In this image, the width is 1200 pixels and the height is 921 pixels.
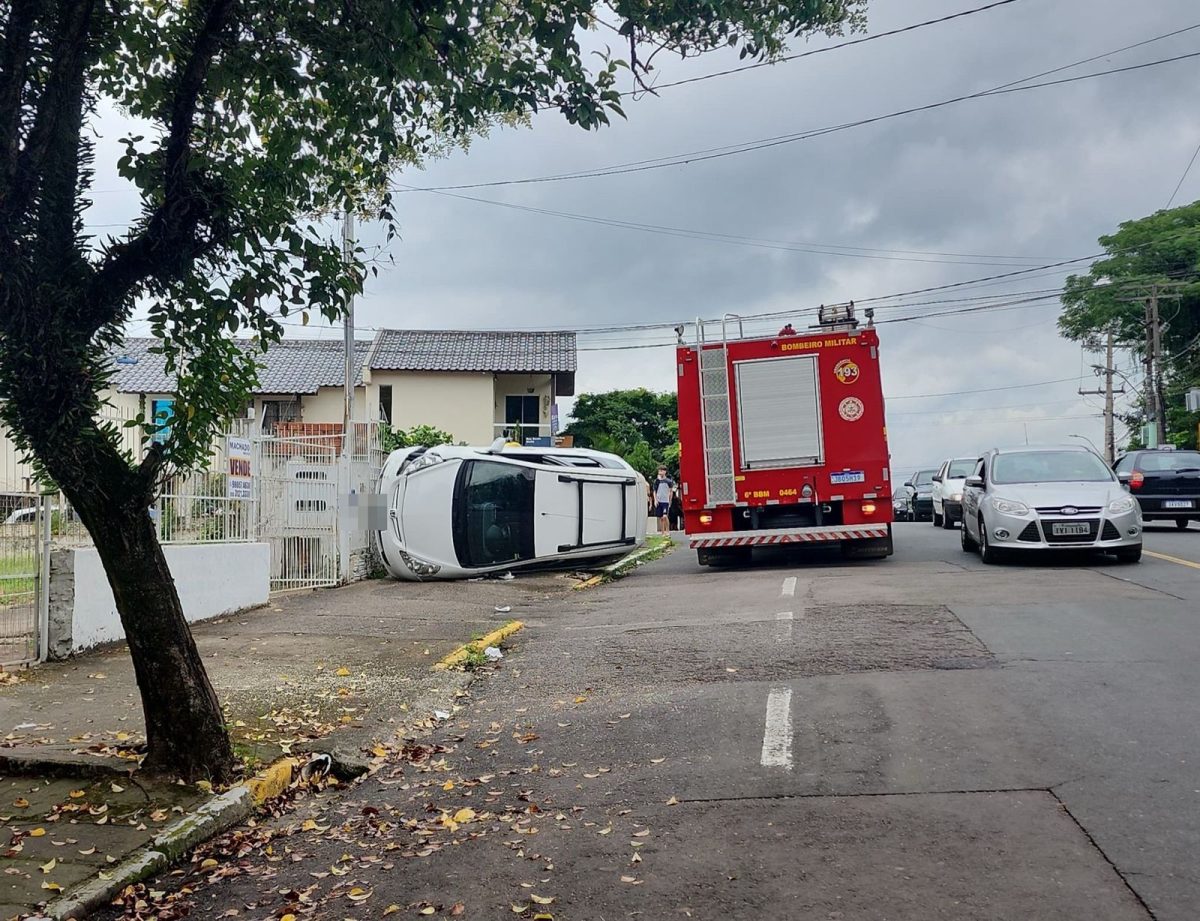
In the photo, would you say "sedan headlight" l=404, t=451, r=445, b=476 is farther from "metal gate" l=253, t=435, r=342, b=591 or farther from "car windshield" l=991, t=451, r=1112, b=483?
"car windshield" l=991, t=451, r=1112, b=483

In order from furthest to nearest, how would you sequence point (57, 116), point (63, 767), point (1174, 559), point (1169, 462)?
point (1169, 462), point (1174, 559), point (63, 767), point (57, 116)

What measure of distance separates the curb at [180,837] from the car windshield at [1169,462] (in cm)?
1947

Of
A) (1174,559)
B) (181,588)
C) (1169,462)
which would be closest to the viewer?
(181,588)

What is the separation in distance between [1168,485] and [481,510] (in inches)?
542

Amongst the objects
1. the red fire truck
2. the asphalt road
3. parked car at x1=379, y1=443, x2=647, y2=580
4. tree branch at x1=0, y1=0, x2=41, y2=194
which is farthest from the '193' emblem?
tree branch at x1=0, y1=0, x2=41, y2=194

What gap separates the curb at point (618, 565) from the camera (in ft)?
54.3

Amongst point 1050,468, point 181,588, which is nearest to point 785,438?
point 1050,468

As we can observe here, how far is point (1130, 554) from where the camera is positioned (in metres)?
13.7

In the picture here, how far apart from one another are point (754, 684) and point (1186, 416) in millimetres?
43230

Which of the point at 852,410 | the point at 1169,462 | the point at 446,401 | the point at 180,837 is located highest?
the point at 446,401

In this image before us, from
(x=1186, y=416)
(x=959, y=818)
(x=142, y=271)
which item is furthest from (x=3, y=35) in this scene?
(x=1186, y=416)

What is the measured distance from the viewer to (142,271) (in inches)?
216

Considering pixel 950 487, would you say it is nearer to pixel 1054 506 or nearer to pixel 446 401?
pixel 1054 506

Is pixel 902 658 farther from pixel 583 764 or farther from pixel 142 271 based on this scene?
pixel 142 271
